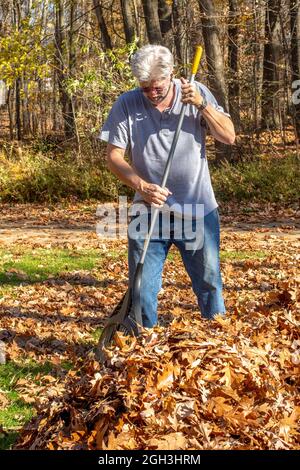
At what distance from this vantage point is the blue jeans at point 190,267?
4.91 metres

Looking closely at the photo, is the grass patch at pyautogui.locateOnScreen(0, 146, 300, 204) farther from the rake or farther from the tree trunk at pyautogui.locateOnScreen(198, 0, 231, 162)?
the rake

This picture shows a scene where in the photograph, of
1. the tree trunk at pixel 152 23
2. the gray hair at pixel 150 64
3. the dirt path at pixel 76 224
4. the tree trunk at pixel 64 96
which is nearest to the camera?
the gray hair at pixel 150 64

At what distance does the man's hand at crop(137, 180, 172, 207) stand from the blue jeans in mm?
305

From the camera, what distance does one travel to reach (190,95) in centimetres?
462

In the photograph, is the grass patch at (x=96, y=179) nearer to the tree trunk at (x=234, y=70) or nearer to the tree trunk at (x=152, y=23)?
the tree trunk at (x=234, y=70)

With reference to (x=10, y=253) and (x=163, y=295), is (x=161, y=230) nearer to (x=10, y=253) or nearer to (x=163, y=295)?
(x=163, y=295)

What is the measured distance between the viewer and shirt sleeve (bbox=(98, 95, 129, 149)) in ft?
15.9

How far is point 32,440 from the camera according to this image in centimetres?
328

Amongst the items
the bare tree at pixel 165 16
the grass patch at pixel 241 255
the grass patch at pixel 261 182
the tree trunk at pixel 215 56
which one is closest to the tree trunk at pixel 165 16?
the bare tree at pixel 165 16

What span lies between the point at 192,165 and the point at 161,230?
1.48ft

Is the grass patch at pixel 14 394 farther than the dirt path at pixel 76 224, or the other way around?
the dirt path at pixel 76 224

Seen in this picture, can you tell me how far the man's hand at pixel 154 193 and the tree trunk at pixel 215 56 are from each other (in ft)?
45.2

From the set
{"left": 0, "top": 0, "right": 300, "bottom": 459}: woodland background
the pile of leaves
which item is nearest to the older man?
{"left": 0, "top": 0, "right": 300, "bottom": 459}: woodland background

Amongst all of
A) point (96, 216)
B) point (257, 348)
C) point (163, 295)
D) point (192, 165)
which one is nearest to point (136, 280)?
point (192, 165)
